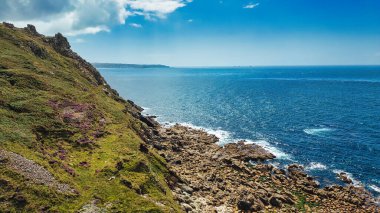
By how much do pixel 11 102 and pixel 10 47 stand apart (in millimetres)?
37416

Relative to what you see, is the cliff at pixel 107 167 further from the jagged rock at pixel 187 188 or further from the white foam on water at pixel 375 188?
the white foam on water at pixel 375 188

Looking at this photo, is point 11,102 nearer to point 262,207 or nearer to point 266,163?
point 262,207

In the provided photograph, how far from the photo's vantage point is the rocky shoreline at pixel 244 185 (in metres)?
46.6

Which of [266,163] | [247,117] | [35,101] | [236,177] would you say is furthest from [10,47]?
[247,117]

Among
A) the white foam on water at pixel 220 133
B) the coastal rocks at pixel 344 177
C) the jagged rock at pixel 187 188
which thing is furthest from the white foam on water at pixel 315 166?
the jagged rock at pixel 187 188

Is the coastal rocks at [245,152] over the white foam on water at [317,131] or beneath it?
beneath

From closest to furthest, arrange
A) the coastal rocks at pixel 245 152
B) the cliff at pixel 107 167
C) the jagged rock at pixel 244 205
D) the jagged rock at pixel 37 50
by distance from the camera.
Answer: the cliff at pixel 107 167 < the jagged rock at pixel 244 205 < the coastal rocks at pixel 245 152 < the jagged rock at pixel 37 50

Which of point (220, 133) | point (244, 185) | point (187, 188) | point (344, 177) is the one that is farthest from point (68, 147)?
point (220, 133)

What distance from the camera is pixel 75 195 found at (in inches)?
1352

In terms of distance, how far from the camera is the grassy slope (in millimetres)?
33219

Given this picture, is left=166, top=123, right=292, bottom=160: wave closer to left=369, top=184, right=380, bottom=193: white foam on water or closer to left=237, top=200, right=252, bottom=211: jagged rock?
left=369, top=184, right=380, bottom=193: white foam on water

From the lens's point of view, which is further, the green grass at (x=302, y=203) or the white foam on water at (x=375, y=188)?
the white foam on water at (x=375, y=188)

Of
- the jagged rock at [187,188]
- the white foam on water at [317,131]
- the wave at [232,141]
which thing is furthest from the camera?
the white foam on water at [317,131]

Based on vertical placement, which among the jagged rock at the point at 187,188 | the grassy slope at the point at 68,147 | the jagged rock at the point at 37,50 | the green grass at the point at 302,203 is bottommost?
the green grass at the point at 302,203
